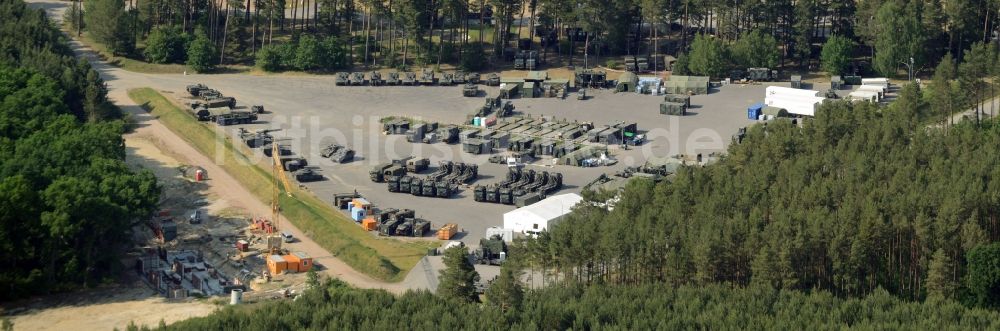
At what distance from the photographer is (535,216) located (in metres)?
88.5

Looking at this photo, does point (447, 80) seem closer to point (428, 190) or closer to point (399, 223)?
point (428, 190)

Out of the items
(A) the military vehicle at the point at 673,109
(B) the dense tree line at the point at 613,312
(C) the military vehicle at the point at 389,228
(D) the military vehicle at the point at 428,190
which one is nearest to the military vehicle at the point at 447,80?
(A) the military vehicle at the point at 673,109

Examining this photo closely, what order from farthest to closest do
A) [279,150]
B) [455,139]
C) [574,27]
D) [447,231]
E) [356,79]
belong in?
[574,27] < [356,79] < [455,139] < [279,150] < [447,231]

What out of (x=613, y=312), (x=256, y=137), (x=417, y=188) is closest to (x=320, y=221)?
(x=417, y=188)

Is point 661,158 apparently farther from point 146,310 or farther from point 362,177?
point 146,310

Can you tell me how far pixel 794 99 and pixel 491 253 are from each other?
38342mm

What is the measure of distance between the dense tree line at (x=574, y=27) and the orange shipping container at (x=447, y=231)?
4386cm

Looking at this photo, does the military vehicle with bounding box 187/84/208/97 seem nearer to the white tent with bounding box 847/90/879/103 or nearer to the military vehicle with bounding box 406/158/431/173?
the military vehicle with bounding box 406/158/431/173

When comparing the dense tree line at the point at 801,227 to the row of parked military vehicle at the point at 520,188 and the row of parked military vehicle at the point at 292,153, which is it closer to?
the row of parked military vehicle at the point at 520,188

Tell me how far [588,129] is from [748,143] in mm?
18853

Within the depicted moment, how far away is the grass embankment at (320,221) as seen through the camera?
8581 cm

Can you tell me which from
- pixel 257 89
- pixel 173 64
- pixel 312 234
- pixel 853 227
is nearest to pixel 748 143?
pixel 853 227

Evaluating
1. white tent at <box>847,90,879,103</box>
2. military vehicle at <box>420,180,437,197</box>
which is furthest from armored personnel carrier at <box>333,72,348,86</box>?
white tent at <box>847,90,879,103</box>

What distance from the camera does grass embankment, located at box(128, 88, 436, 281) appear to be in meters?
85.8
